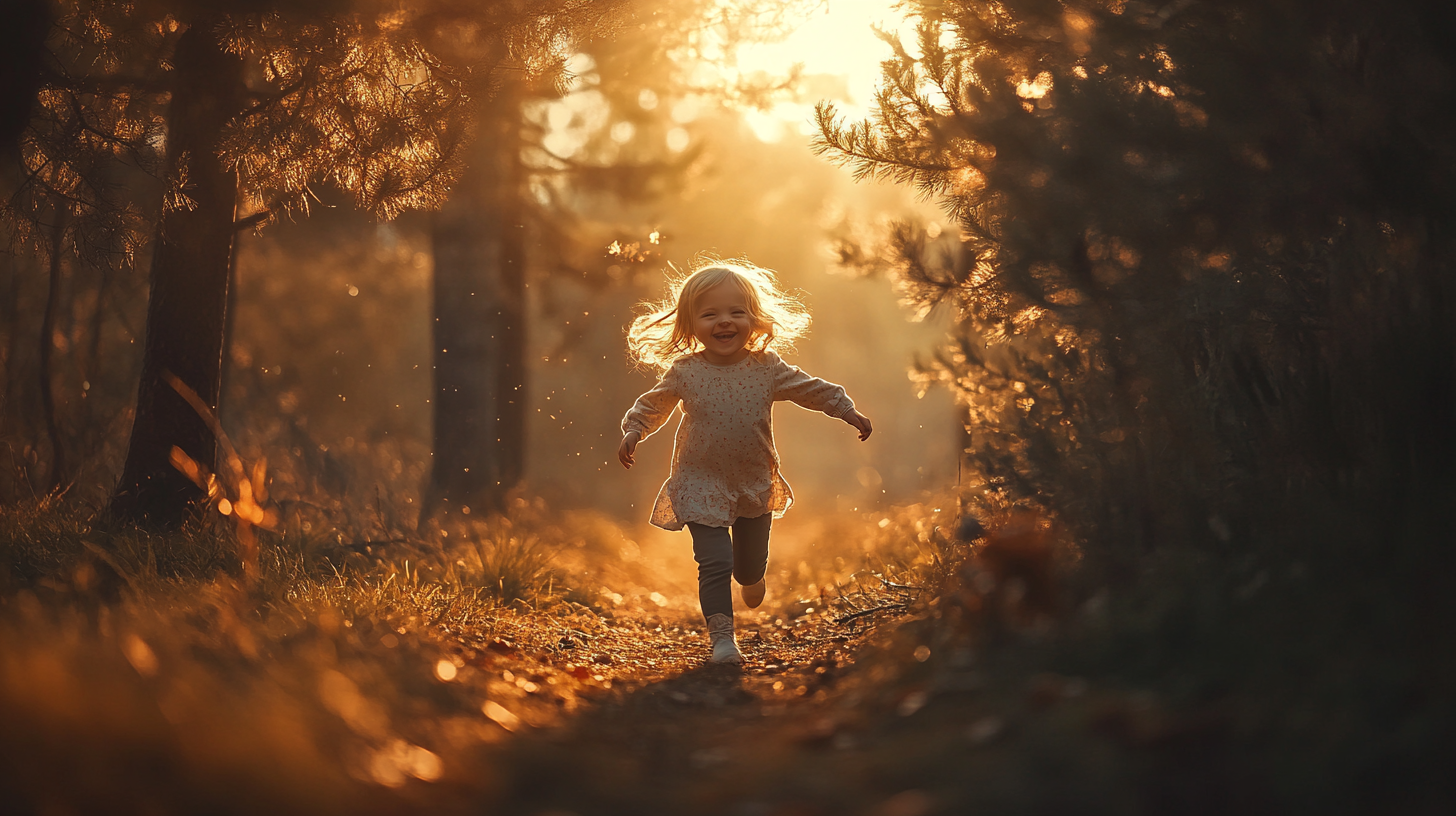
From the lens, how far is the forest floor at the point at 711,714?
5.53 feet

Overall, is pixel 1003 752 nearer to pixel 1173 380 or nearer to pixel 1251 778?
pixel 1251 778

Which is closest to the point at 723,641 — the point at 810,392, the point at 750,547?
the point at 750,547

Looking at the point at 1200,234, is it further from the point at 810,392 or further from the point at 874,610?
the point at 874,610

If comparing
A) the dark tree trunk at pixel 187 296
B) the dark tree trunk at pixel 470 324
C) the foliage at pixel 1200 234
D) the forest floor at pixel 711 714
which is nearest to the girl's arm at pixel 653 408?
the forest floor at pixel 711 714

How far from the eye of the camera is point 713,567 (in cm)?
429

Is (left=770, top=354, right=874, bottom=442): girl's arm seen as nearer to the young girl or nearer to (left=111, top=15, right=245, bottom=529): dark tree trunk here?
the young girl

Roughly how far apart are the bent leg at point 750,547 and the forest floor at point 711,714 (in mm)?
1025

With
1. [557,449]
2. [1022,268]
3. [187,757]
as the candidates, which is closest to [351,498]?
[1022,268]

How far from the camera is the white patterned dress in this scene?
4.55 m

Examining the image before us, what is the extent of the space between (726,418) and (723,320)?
1.60ft

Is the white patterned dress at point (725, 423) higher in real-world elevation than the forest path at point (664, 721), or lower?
higher

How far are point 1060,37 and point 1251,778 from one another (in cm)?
352

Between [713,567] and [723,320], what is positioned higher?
[723,320]

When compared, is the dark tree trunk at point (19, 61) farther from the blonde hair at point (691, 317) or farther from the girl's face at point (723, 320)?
the girl's face at point (723, 320)
